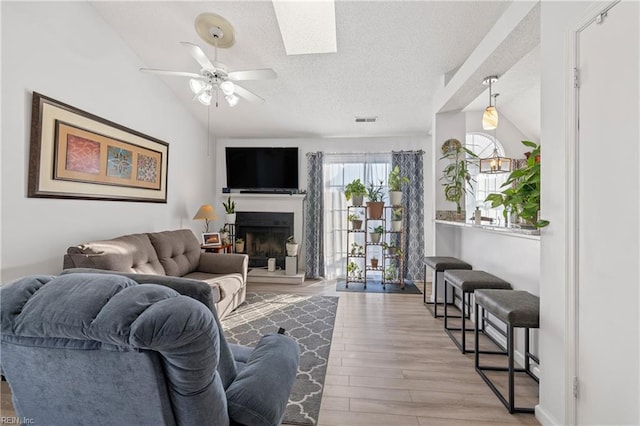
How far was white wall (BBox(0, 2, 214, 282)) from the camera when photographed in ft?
6.90

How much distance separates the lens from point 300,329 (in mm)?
2910

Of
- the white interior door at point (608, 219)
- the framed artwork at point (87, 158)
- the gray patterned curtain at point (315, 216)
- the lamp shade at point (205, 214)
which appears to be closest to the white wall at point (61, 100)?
the framed artwork at point (87, 158)

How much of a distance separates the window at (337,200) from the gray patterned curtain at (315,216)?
0.37ft

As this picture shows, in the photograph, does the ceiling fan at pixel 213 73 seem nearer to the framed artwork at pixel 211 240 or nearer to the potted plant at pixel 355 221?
the framed artwork at pixel 211 240

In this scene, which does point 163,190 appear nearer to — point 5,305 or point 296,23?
point 296,23

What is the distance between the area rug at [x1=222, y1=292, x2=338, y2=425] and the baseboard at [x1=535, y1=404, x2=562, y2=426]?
4.30 ft

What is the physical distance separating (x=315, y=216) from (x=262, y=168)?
1317 mm

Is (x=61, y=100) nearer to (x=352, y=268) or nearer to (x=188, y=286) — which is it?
(x=188, y=286)

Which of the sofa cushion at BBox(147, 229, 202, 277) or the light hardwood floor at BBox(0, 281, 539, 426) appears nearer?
the light hardwood floor at BBox(0, 281, 539, 426)

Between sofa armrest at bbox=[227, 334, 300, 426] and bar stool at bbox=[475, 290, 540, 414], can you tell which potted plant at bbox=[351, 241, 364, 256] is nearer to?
bar stool at bbox=[475, 290, 540, 414]

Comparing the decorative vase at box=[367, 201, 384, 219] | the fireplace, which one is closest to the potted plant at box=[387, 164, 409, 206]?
the decorative vase at box=[367, 201, 384, 219]

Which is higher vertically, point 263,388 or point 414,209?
point 414,209

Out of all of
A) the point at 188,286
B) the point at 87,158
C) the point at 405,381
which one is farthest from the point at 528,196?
the point at 87,158

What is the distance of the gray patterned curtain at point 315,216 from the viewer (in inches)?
201
